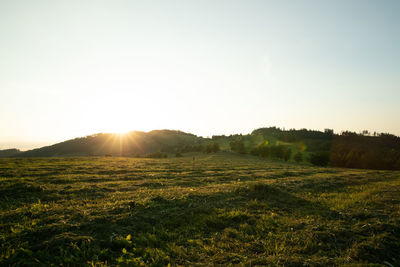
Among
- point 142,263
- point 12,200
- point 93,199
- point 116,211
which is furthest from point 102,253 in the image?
point 12,200

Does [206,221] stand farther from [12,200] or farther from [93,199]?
[12,200]

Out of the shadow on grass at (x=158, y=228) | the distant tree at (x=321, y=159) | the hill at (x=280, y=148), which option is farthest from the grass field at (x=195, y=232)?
the hill at (x=280, y=148)

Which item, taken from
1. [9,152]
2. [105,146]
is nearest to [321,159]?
[105,146]

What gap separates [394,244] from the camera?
702cm

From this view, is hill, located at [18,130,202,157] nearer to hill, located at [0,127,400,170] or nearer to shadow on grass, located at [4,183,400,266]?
hill, located at [0,127,400,170]

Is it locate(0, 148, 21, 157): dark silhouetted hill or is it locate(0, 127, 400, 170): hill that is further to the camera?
locate(0, 148, 21, 157): dark silhouetted hill

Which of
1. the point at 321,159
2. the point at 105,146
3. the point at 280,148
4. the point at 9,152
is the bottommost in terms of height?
the point at 9,152

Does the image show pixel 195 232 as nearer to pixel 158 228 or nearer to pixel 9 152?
pixel 158 228

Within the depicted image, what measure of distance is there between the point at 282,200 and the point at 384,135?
170215 mm

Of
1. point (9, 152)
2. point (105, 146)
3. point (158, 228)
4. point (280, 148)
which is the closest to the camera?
point (158, 228)

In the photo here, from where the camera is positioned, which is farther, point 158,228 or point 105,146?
point 105,146

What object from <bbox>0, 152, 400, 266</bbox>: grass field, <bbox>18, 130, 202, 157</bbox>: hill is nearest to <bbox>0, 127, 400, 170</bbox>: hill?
<bbox>18, 130, 202, 157</bbox>: hill

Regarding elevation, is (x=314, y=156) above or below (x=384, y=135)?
below

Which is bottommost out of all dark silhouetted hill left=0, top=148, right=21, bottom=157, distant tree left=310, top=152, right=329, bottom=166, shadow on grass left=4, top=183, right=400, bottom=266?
dark silhouetted hill left=0, top=148, right=21, bottom=157
